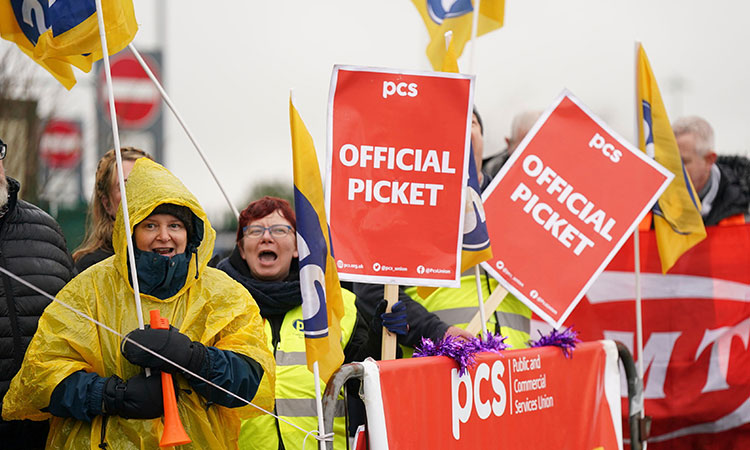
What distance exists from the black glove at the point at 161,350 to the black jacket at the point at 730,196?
4.35 metres

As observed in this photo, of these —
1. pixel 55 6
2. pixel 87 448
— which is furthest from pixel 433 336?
pixel 55 6

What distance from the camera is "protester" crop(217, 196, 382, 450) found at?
3.96m

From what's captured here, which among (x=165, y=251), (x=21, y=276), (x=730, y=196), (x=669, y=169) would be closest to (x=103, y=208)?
(x=21, y=276)

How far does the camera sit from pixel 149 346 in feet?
10.2

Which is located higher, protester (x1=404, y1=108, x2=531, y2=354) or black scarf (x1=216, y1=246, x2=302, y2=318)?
black scarf (x1=216, y1=246, x2=302, y2=318)

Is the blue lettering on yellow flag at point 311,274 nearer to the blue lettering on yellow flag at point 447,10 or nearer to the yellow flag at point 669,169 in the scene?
the blue lettering on yellow flag at point 447,10

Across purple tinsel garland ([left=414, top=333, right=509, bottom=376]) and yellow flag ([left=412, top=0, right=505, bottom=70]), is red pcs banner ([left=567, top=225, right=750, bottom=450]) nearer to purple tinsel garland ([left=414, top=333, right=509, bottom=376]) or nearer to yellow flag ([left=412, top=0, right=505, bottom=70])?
yellow flag ([left=412, top=0, right=505, bottom=70])

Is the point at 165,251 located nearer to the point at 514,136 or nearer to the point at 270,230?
the point at 270,230

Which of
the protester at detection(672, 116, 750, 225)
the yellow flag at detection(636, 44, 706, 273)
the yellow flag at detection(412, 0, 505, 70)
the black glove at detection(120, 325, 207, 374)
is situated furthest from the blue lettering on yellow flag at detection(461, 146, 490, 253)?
the protester at detection(672, 116, 750, 225)

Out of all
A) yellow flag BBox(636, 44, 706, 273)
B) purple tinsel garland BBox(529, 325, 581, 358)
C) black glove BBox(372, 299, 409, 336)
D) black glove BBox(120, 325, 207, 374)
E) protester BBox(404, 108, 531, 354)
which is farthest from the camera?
yellow flag BBox(636, 44, 706, 273)

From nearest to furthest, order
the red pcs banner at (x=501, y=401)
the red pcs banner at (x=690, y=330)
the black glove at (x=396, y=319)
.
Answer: the red pcs banner at (x=501, y=401), the black glove at (x=396, y=319), the red pcs banner at (x=690, y=330)

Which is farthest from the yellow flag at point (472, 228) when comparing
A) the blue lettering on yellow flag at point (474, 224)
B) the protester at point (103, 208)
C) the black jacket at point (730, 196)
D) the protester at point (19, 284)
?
the black jacket at point (730, 196)

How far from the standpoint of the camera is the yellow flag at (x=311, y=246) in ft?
10.8

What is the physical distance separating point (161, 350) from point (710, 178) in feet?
14.7
